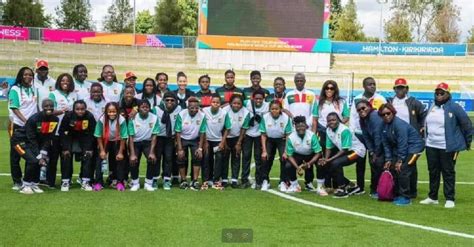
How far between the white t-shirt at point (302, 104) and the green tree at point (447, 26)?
163 feet

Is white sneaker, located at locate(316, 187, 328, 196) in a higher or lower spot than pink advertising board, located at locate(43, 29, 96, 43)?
lower

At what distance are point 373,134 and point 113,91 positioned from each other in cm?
436

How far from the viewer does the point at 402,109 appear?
10016 mm

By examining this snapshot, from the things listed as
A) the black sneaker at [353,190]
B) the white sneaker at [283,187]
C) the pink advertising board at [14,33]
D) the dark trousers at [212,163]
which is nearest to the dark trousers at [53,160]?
the dark trousers at [212,163]

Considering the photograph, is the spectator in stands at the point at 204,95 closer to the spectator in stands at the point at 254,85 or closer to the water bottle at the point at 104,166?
the spectator in stands at the point at 254,85

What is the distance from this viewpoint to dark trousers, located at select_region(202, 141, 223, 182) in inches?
411

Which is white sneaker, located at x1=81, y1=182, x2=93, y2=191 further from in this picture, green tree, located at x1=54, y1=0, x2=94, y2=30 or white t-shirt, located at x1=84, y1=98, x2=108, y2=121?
green tree, located at x1=54, y1=0, x2=94, y2=30

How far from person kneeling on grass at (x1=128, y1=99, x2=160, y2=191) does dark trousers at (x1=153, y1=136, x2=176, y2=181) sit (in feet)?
0.49

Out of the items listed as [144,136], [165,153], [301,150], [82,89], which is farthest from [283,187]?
[82,89]

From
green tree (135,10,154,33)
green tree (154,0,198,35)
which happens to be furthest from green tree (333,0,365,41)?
green tree (135,10,154,33)

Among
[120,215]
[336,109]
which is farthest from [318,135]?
[120,215]

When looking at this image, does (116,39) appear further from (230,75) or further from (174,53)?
(230,75)

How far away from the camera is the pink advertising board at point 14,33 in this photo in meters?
46.5

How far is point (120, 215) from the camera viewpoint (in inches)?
314
